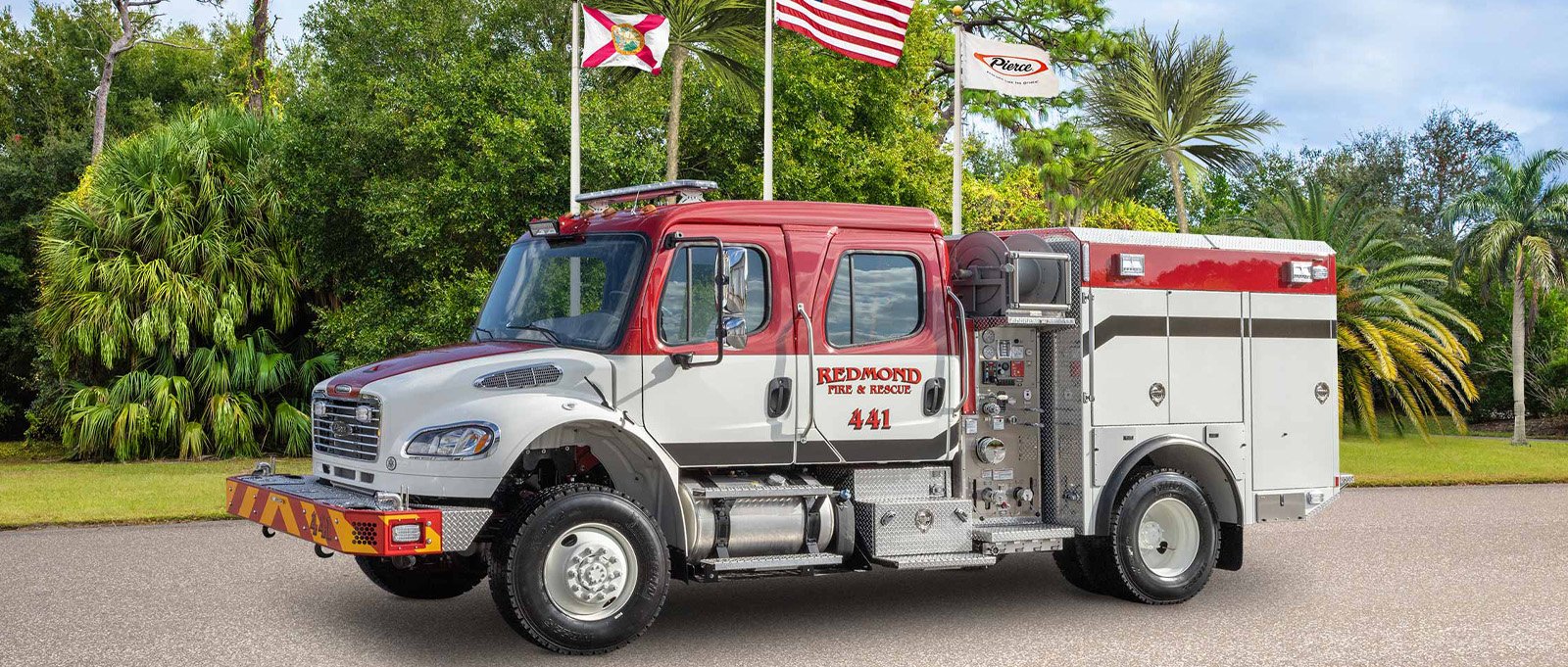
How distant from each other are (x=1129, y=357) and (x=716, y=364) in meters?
2.95

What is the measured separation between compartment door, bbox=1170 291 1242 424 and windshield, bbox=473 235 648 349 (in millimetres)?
3812

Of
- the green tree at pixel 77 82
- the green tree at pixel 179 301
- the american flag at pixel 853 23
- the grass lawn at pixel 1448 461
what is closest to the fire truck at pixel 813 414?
the american flag at pixel 853 23

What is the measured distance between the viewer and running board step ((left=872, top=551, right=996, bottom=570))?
8.55 m

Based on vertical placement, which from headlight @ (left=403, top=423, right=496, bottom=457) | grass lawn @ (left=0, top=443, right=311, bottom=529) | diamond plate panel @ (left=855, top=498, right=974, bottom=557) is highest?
headlight @ (left=403, top=423, right=496, bottom=457)

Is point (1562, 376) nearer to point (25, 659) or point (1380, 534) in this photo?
point (1380, 534)

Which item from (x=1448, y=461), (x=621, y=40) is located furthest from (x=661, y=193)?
(x=1448, y=461)

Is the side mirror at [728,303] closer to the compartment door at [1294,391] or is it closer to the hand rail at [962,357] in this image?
the hand rail at [962,357]

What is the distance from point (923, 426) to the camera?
8812 mm

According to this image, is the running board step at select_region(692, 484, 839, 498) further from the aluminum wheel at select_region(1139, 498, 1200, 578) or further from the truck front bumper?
the aluminum wheel at select_region(1139, 498, 1200, 578)

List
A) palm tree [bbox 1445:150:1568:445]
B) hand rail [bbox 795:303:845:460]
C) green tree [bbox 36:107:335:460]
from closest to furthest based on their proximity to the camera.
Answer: hand rail [bbox 795:303:845:460] → green tree [bbox 36:107:335:460] → palm tree [bbox 1445:150:1568:445]

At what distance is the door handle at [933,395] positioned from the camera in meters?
8.80

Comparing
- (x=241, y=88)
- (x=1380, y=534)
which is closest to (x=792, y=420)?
(x=1380, y=534)

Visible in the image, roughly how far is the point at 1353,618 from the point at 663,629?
425cm

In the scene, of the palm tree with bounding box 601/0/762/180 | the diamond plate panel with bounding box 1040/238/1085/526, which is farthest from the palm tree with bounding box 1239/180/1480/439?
the diamond plate panel with bounding box 1040/238/1085/526
